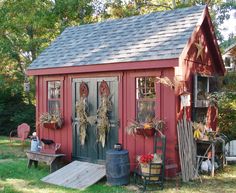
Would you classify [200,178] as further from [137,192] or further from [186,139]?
[137,192]

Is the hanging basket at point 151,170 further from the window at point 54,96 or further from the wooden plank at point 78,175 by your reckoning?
the window at point 54,96

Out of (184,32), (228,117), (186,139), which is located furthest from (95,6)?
(186,139)

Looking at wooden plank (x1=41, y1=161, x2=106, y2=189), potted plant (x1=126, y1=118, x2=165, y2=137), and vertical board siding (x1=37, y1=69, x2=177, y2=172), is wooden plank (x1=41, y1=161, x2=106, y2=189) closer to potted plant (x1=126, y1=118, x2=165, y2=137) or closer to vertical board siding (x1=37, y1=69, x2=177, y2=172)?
vertical board siding (x1=37, y1=69, x2=177, y2=172)

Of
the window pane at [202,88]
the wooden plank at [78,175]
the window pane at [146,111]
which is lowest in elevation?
the wooden plank at [78,175]

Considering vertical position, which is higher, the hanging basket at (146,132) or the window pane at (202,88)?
the window pane at (202,88)

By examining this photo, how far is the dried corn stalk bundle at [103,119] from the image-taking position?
868cm

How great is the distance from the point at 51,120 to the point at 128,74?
8.94 feet

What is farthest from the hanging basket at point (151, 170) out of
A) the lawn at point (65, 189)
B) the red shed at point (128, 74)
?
the red shed at point (128, 74)

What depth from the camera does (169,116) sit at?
782 cm

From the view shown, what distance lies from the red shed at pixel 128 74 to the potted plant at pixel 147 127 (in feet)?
0.58

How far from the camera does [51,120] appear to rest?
9.80 metres

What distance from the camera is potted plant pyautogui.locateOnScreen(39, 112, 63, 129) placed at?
31.8 ft

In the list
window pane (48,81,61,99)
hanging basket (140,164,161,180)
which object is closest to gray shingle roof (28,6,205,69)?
window pane (48,81,61,99)

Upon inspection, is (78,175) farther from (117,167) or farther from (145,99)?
(145,99)
